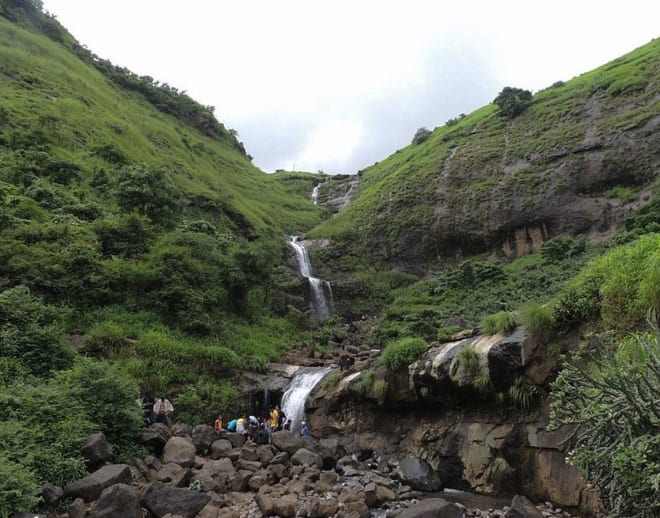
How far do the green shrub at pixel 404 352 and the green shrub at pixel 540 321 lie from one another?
4681mm

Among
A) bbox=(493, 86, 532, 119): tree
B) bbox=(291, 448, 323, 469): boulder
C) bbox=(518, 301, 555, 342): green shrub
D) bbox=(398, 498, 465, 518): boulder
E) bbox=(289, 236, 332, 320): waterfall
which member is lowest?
bbox=(398, 498, 465, 518): boulder

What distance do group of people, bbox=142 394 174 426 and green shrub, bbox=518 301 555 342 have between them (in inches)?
513

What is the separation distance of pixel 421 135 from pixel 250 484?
62866 mm

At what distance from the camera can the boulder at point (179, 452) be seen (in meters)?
12.9

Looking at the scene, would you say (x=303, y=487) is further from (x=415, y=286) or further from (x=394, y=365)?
(x=415, y=286)

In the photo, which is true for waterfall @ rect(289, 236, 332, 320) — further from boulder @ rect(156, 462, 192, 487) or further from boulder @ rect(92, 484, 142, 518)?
boulder @ rect(92, 484, 142, 518)

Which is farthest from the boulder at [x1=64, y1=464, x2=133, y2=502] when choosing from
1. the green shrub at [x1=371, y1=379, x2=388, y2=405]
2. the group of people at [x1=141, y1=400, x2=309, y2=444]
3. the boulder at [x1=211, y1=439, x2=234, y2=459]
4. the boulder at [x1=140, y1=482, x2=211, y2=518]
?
the green shrub at [x1=371, y1=379, x2=388, y2=405]

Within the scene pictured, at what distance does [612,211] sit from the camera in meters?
32.7

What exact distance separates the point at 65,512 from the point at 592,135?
42.5m

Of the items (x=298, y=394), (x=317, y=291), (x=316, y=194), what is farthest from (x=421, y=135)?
(x=298, y=394)

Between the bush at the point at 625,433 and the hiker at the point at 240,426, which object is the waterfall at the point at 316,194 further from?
the bush at the point at 625,433

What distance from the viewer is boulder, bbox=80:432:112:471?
10.7 metres

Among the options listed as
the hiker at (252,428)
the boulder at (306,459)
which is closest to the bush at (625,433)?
the boulder at (306,459)

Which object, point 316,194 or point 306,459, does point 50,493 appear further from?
point 316,194
